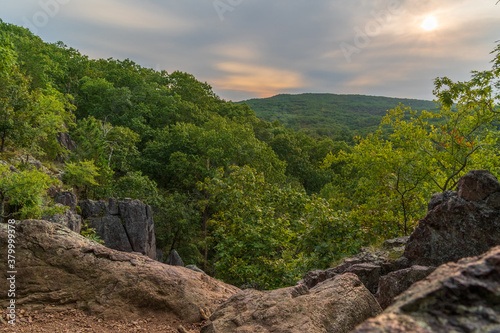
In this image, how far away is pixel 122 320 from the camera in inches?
250

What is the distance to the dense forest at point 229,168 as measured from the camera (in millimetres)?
10367

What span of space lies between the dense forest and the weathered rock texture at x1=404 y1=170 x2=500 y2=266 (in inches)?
128

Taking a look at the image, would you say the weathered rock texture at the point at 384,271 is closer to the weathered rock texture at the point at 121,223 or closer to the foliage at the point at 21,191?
the foliage at the point at 21,191

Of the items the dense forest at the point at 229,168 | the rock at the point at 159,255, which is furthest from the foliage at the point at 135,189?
the rock at the point at 159,255

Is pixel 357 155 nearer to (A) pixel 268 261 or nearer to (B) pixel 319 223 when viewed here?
(B) pixel 319 223

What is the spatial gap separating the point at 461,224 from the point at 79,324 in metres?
7.81

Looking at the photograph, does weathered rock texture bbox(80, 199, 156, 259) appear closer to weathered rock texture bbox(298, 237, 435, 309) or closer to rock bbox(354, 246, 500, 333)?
weathered rock texture bbox(298, 237, 435, 309)

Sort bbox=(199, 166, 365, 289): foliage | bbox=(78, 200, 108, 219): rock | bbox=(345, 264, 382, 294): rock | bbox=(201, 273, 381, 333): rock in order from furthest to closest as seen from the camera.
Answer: bbox=(78, 200, 108, 219): rock
bbox=(199, 166, 365, 289): foliage
bbox=(345, 264, 382, 294): rock
bbox=(201, 273, 381, 333): rock

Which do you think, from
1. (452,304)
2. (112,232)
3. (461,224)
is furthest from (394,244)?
(112,232)

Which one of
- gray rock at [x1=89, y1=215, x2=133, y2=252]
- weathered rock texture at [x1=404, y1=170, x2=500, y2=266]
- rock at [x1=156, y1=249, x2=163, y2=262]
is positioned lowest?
rock at [x1=156, y1=249, x2=163, y2=262]

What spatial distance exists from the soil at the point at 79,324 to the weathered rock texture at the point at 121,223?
14691 mm

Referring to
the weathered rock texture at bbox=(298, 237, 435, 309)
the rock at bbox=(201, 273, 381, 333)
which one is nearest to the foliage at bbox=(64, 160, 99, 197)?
the weathered rock texture at bbox=(298, 237, 435, 309)

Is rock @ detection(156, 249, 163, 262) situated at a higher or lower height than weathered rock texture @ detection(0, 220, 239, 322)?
lower

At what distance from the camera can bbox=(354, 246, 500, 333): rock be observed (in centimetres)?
139
